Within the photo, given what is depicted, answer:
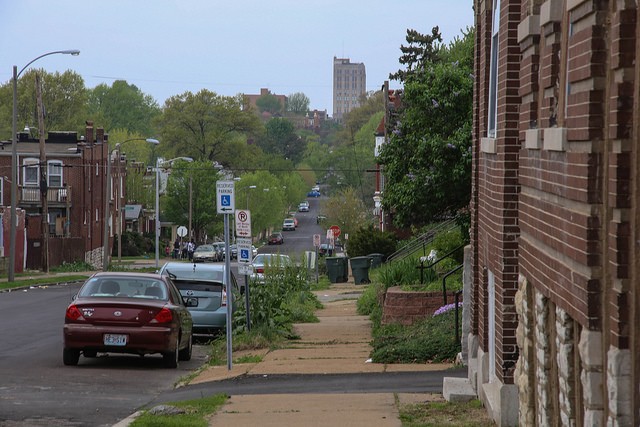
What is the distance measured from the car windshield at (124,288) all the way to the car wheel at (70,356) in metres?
0.84

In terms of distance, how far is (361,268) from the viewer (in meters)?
43.4

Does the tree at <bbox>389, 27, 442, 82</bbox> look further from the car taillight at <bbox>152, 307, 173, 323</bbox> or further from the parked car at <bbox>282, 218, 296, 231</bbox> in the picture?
the parked car at <bbox>282, 218, 296, 231</bbox>

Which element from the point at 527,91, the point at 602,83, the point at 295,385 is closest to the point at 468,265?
the point at 295,385

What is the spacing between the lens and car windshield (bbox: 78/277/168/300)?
1755cm

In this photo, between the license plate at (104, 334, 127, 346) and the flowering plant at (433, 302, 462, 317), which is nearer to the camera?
the license plate at (104, 334, 127, 346)

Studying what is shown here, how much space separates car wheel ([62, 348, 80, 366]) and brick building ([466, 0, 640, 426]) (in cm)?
758

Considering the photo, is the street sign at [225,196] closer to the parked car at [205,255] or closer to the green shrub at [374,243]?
the green shrub at [374,243]

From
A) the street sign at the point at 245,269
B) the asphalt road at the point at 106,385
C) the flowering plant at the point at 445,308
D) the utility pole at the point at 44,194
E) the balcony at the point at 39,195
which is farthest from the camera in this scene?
the balcony at the point at 39,195

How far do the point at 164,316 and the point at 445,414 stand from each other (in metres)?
6.05

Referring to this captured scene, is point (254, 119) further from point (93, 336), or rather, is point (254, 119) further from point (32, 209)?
point (93, 336)

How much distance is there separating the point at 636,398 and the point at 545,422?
2.43 m

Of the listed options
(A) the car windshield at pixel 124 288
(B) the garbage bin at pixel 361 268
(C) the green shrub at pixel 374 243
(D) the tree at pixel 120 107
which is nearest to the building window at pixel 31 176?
(C) the green shrub at pixel 374 243

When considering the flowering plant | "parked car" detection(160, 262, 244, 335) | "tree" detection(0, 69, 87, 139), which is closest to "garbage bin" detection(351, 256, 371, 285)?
"parked car" detection(160, 262, 244, 335)

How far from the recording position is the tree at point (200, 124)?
11331 cm
